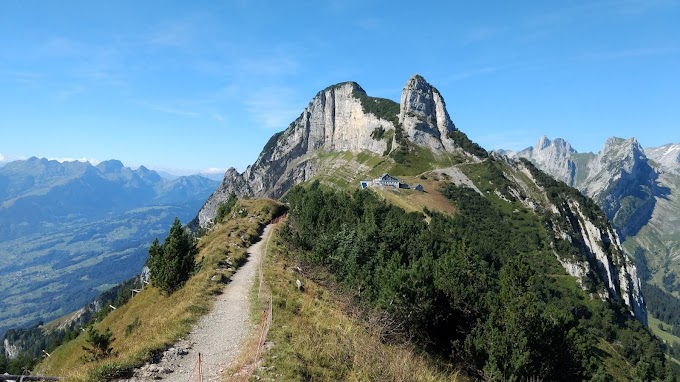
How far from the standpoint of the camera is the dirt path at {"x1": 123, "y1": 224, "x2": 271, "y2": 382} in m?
→ 18.6

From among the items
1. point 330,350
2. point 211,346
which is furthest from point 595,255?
point 211,346

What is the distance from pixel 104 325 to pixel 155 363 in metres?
37.6

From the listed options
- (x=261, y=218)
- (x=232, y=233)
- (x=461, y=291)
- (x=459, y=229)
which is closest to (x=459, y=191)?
(x=459, y=229)

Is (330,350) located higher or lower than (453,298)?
higher

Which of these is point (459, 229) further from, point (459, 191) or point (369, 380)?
point (369, 380)

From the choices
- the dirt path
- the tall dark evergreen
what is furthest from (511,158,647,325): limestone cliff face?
the dirt path

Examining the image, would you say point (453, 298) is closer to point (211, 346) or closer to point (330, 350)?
point (330, 350)

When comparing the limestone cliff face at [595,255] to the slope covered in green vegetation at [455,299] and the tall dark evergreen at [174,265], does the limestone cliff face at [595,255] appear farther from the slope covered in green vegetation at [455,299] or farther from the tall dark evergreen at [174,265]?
the tall dark evergreen at [174,265]

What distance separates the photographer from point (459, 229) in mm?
129125

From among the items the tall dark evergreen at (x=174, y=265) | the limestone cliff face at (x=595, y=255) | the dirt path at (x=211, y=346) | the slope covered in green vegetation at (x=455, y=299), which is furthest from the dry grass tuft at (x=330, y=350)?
the limestone cliff face at (x=595, y=255)

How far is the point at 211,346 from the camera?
22.2 meters

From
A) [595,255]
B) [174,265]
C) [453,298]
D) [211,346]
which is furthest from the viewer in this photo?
[595,255]

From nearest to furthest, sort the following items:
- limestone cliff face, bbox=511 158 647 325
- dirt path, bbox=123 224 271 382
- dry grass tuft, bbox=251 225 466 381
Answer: dry grass tuft, bbox=251 225 466 381, dirt path, bbox=123 224 271 382, limestone cliff face, bbox=511 158 647 325

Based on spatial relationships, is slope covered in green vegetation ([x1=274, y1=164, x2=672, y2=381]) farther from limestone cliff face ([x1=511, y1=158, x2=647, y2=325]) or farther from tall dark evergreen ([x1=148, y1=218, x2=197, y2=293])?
limestone cliff face ([x1=511, y1=158, x2=647, y2=325])
